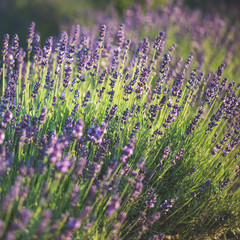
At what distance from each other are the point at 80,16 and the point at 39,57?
6.20m

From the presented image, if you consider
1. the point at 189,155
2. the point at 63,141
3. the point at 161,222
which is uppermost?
the point at 63,141

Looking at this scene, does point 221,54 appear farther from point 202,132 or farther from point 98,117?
point 98,117

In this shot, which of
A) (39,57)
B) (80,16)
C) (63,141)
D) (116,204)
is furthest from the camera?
(80,16)

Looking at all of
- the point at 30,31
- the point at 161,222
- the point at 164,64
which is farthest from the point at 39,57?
the point at 161,222

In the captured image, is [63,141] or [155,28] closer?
[63,141]

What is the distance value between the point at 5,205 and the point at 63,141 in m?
0.63

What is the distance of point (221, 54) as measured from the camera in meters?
7.50

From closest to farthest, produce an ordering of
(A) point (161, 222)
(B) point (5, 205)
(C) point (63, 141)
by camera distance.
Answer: (B) point (5, 205) → (C) point (63, 141) → (A) point (161, 222)

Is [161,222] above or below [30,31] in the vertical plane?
below

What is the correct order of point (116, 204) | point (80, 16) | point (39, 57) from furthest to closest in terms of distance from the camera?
point (80, 16), point (39, 57), point (116, 204)

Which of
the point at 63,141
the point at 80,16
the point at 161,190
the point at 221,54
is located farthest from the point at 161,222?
the point at 80,16

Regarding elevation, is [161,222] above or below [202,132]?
below

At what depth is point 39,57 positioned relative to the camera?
359cm

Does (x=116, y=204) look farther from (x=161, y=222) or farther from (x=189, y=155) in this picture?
(x=189, y=155)
